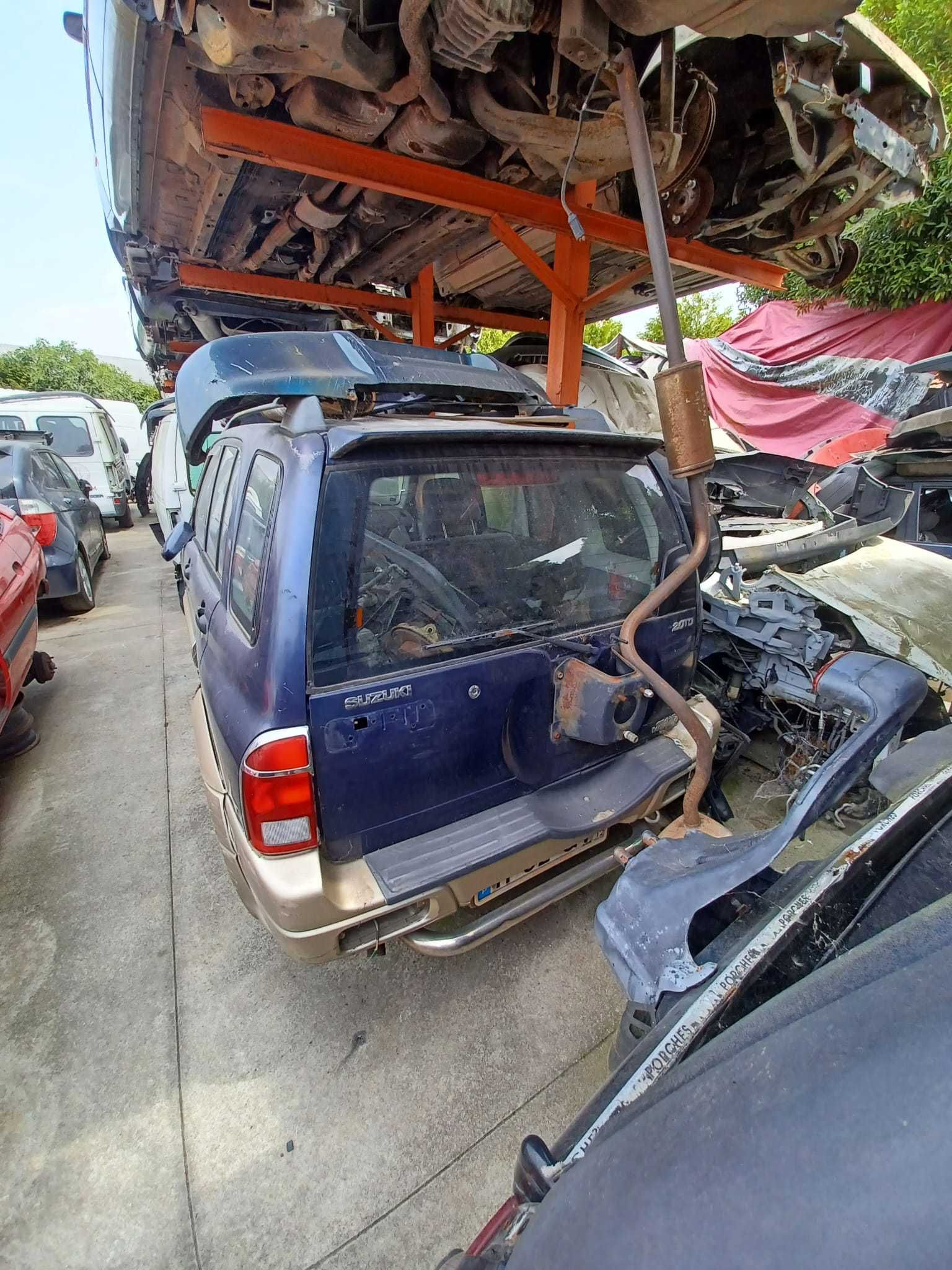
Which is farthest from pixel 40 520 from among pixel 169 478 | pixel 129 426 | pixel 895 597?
pixel 129 426

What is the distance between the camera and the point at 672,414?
1849mm

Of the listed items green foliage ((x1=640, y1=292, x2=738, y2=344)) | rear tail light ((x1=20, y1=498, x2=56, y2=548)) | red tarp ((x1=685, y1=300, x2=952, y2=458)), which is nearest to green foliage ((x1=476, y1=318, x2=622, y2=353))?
green foliage ((x1=640, y1=292, x2=738, y2=344))

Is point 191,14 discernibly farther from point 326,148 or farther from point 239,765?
point 239,765

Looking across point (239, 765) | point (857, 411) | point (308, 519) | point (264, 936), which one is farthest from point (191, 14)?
point (857, 411)

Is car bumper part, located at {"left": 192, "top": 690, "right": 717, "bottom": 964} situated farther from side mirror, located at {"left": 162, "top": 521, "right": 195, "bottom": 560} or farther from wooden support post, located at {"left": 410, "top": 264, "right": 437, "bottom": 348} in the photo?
wooden support post, located at {"left": 410, "top": 264, "right": 437, "bottom": 348}

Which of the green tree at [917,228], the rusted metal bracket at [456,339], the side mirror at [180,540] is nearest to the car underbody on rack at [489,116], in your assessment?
the rusted metal bracket at [456,339]

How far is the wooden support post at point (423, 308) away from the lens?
5.98 meters

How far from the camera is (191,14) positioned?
219cm

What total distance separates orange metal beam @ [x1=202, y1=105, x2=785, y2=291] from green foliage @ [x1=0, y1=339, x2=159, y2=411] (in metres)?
22.0

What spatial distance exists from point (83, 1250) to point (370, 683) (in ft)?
5.29

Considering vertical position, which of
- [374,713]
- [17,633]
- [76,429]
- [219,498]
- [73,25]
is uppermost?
[73,25]

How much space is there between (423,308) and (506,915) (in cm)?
613

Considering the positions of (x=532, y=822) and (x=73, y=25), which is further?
(x=73, y=25)

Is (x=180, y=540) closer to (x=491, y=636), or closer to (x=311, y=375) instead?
(x=311, y=375)
